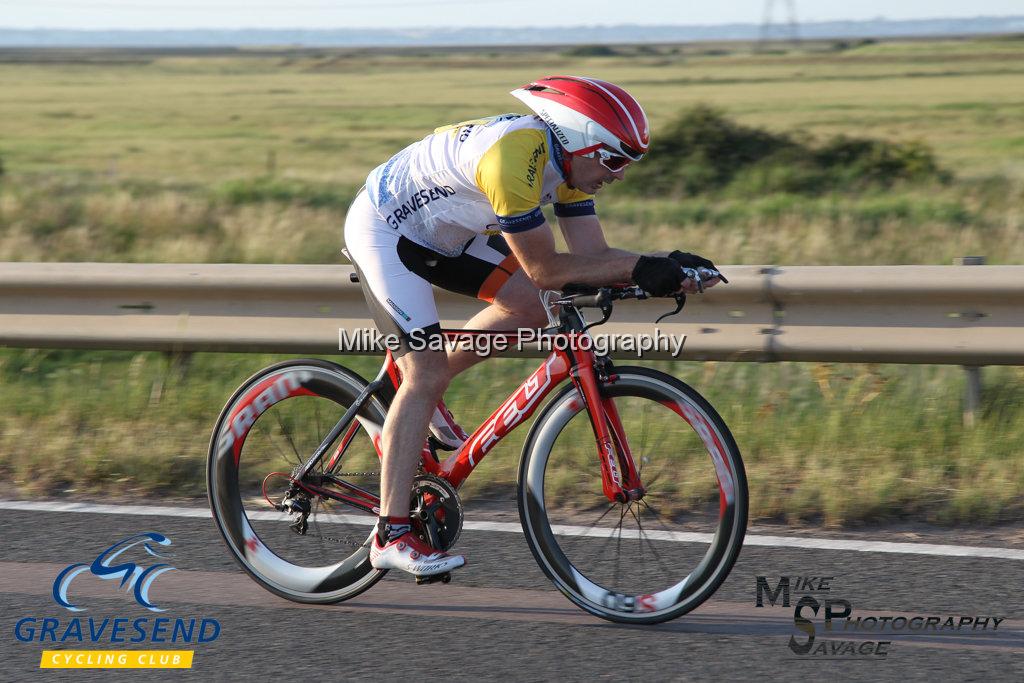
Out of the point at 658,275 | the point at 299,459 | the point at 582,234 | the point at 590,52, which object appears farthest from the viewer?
the point at 590,52

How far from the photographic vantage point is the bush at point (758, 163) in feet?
57.6

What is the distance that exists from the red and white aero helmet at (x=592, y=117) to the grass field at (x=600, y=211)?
194cm

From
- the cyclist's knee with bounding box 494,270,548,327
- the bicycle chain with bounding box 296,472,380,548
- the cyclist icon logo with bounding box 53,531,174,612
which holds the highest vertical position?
the cyclist's knee with bounding box 494,270,548,327

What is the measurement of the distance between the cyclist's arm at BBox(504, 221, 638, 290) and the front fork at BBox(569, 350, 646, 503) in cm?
29

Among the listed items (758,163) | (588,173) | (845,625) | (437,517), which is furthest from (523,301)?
(758,163)

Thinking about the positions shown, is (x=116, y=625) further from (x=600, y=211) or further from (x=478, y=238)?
(x=600, y=211)

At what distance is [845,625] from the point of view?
12.5ft

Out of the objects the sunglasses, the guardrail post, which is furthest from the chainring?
the guardrail post

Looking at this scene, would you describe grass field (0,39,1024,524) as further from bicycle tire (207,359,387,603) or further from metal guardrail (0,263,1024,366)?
bicycle tire (207,359,387,603)

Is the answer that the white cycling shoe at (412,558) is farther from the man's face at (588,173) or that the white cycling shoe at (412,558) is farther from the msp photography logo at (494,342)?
the man's face at (588,173)

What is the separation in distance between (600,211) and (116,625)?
1093 centimetres

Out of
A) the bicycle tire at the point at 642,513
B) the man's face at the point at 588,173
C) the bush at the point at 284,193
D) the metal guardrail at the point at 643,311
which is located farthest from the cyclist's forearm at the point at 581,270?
the bush at the point at 284,193

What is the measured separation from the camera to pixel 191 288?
6.16 metres

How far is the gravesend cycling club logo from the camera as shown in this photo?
3650mm
